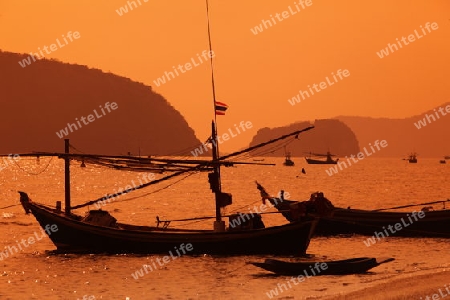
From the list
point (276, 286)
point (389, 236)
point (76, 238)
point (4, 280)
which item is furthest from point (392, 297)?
point (389, 236)

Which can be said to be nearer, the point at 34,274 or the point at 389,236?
the point at 34,274

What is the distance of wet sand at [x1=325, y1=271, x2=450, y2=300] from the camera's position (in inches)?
715

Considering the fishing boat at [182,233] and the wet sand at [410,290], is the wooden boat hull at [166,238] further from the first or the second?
the wet sand at [410,290]

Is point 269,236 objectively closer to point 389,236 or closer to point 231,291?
point 231,291

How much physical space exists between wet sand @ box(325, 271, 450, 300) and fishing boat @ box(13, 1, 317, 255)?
1062 cm

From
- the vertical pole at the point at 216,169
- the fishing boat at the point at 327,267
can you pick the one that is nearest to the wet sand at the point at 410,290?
the fishing boat at the point at 327,267

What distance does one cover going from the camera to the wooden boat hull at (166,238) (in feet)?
105

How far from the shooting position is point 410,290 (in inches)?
751

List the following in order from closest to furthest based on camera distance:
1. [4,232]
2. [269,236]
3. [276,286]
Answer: [276,286], [269,236], [4,232]

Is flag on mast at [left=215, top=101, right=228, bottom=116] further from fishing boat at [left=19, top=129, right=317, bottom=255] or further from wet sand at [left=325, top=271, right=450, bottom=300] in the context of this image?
wet sand at [left=325, top=271, right=450, bottom=300]

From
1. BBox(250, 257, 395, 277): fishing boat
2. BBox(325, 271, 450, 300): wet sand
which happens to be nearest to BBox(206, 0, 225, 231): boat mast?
BBox(250, 257, 395, 277): fishing boat

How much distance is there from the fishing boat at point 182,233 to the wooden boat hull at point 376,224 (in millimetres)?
8670

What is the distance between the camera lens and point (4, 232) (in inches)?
2004

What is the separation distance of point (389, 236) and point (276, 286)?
734 inches
